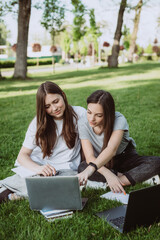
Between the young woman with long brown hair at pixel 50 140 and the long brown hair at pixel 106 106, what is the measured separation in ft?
1.16

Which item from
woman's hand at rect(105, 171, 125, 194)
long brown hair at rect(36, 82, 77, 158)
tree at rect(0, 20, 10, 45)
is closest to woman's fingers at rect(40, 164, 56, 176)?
long brown hair at rect(36, 82, 77, 158)

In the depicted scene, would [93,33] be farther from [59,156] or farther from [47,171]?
[47,171]

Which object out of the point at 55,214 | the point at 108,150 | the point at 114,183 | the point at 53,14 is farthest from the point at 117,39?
the point at 55,214

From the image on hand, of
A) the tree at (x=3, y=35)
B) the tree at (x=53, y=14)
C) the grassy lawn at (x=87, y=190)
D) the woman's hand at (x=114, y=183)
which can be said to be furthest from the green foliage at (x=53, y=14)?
the tree at (x=3, y=35)

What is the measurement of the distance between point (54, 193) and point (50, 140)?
85cm

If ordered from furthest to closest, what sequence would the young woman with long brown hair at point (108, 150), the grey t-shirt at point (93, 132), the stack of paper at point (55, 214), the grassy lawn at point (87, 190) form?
the grey t-shirt at point (93, 132)
the young woman with long brown hair at point (108, 150)
the stack of paper at point (55, 214)
the grassy lawn at point (87, 190)

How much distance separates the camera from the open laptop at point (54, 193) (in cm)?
200

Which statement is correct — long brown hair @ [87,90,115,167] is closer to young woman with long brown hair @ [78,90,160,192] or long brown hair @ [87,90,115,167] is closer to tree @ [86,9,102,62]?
young woman with long brown hair @ [78,90,160,192]

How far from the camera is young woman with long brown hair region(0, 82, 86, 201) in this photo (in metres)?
2.66

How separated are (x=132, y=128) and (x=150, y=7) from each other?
20.4 m

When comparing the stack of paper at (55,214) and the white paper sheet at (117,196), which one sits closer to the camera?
the stack of paper at (55,214)

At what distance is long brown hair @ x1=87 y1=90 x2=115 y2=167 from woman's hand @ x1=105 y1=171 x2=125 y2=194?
1.07ft

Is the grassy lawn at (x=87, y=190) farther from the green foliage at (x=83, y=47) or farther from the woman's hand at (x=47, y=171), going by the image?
the green foliage at (x=83, y=47)

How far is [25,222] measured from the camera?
2121mm
